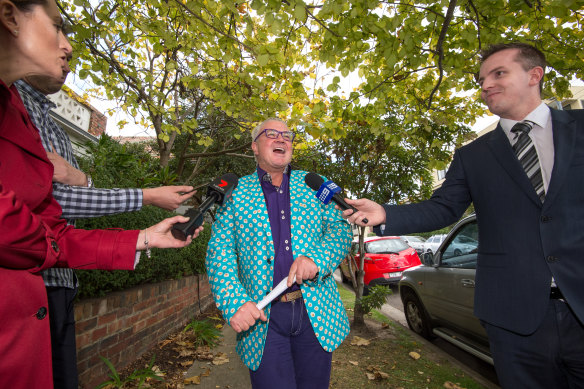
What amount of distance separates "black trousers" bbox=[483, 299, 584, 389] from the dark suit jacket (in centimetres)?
8

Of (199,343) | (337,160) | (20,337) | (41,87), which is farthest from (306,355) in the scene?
(337,160)

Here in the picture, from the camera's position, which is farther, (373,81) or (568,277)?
(373,81)

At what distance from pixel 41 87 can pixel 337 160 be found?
240 inches

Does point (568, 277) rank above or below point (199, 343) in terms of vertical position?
above

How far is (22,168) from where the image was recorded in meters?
1.17

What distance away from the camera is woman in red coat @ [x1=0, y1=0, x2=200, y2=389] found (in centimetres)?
91

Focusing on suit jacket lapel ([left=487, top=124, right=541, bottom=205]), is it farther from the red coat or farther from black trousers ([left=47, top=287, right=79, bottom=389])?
black trousers ([left=47, top=287, right=79, bottom=389])

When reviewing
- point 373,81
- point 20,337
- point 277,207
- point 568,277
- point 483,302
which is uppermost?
point 373,81

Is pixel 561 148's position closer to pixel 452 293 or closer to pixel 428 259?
pixel 452 293

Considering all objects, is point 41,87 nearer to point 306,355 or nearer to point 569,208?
point 306,355

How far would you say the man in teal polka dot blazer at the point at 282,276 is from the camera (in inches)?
76.4

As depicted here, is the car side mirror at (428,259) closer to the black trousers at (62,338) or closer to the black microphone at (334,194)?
the black microphone at (334,194)

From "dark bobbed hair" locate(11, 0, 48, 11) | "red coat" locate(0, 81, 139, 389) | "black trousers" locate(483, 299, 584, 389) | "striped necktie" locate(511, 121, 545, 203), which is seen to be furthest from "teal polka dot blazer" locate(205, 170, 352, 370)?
"dark bobbed hair" locate(11, 0, 48, 11)

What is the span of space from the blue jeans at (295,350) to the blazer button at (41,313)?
124cm
